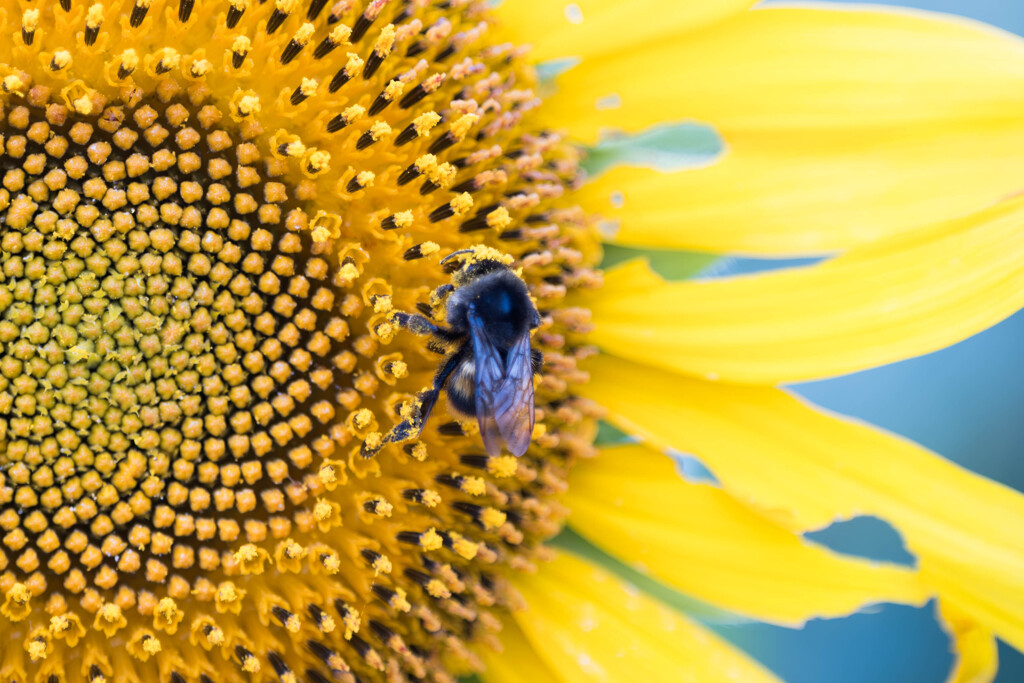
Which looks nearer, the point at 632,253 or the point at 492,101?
the point at 492,101

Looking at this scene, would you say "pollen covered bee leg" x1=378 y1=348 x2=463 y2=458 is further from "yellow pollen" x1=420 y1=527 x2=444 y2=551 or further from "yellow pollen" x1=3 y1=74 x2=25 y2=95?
"yellow pollen" x1=3 y1=74 x2=25 y2=95

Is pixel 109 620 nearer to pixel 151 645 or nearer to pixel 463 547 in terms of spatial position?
pixel 151 645

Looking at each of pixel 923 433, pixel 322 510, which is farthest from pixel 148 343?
pixel 923 433

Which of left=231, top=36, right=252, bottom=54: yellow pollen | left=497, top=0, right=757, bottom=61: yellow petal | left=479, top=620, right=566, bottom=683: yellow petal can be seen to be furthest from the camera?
left=479, top=620, right=566, bottom=683: yellow petal

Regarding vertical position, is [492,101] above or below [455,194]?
above

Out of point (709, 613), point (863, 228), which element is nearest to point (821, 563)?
point (709, 613)

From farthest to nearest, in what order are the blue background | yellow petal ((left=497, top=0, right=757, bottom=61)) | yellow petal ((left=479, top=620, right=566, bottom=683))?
the blue background
yellow petal ((left=479, top=620, right=566, bottom=683))
yellow petal ((left=497, top=0, right=757, bottom=61))

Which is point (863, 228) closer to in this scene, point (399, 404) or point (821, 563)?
point (821, 563)

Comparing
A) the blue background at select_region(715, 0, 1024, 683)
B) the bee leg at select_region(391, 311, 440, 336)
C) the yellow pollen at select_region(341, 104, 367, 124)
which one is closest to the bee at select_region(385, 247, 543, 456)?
the bee leg at select_region(391, 311, 440, 336)

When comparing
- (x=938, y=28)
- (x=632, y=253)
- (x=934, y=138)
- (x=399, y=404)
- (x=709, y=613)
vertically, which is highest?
(x=938, y=28)
